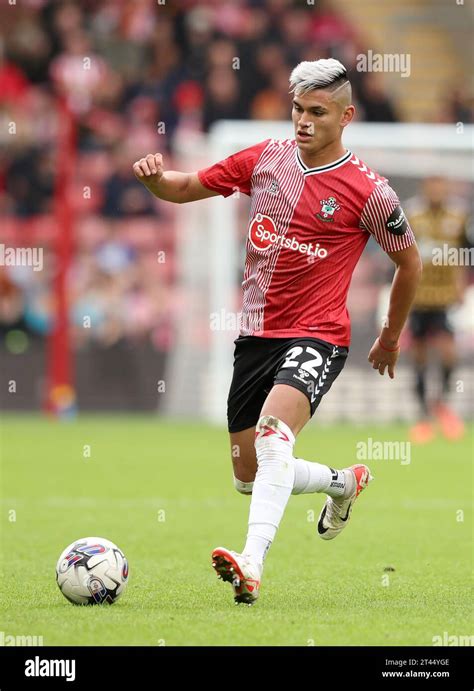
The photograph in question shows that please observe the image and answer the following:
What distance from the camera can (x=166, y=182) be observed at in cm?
612

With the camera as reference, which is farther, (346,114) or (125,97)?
(125,97)

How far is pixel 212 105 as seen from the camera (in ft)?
63.8

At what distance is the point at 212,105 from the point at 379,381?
5.06m

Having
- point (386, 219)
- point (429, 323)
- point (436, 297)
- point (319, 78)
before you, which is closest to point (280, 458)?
point (386, 219)

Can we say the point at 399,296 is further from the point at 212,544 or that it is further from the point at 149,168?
the point at 212,544

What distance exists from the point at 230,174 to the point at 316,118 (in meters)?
0.52

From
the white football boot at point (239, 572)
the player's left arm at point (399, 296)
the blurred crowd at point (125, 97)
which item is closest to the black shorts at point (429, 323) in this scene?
the blurred crowd at point (125, 97)

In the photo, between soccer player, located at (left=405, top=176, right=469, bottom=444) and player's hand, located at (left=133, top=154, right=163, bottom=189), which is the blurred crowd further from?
player's hand, located at (left=133, top=154, right=163, bottom=189)

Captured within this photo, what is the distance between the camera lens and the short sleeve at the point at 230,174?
625 centimetres

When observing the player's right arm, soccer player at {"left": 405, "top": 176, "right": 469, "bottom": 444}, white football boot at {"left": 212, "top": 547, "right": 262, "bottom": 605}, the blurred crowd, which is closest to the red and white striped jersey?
the player's right arm

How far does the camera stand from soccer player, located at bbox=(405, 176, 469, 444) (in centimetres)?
1462

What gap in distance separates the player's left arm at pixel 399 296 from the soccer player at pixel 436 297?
26.4 feet

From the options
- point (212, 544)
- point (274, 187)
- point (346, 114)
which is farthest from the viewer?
point (212, 544)

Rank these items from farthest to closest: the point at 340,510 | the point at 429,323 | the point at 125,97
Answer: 1. the point at 125,97
2. the point at 429,323
3. the point at 340,510
